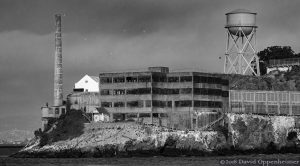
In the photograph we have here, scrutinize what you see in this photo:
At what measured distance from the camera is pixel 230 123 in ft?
560

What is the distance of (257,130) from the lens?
570ft

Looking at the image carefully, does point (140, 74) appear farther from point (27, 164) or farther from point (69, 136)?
point (27, 164)

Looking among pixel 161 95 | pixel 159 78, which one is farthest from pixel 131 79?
pixel 161 95

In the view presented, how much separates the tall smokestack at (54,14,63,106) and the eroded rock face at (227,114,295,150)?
3710 cm

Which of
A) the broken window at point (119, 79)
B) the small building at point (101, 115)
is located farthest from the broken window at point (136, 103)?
the small building at point (101, 115)

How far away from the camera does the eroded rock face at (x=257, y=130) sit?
169125 mm

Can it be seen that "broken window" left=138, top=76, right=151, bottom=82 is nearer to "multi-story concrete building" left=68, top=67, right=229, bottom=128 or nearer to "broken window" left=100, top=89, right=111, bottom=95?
"multi-story concrete building" left=68, top=67, right=229, bottom=128

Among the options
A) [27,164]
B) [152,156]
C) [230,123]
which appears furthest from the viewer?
[230,123]

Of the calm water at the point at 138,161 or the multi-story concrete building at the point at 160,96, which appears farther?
the multi-story concrete building at the point at 160,96

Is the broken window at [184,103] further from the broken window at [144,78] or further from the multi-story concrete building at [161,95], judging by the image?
the broken window at [144,78]

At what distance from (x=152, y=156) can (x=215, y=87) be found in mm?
25809

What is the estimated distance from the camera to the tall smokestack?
19112cm

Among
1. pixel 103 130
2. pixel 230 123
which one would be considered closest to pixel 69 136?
pixel 103 130

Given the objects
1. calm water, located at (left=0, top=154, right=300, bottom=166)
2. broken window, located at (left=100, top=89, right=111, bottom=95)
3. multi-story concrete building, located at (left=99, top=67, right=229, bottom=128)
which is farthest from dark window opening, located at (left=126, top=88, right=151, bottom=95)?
calm water, located at (left=0, top=154, right=300, bottom=166)
